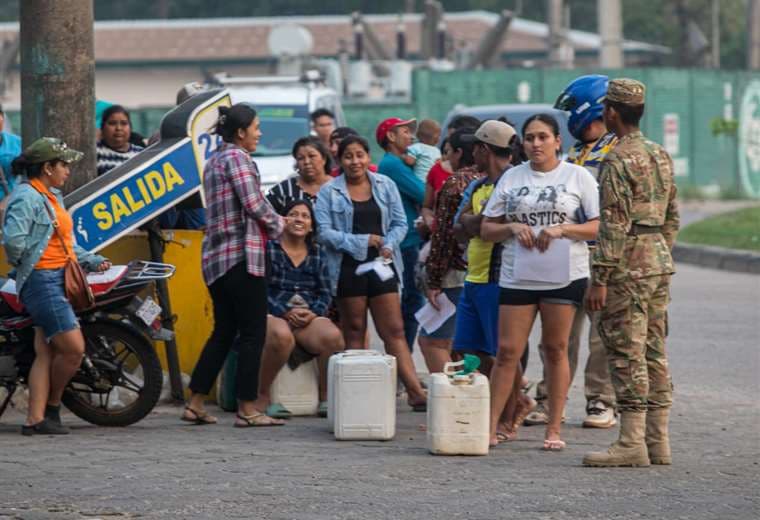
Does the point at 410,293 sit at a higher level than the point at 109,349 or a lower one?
higher

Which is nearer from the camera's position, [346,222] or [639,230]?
[639,230]

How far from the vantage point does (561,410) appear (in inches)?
360

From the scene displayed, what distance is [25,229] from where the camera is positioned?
9344mm

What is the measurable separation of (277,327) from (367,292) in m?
0.58

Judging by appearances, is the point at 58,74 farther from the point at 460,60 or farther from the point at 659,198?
the point at 460,60

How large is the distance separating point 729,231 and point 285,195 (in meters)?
14.4

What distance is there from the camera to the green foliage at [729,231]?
22.8 metres

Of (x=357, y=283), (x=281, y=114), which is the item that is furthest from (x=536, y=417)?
(x=281, y=114)

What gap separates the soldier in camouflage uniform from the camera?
8344 millimetres

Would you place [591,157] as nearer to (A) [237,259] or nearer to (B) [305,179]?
(A) [237,259]

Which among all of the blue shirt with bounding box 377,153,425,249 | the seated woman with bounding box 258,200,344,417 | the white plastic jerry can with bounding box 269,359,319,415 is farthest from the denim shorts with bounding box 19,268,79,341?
the blue shirt with bounding box 377,153,425,249

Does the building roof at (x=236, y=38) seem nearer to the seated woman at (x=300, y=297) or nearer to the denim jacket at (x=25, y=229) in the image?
the seated woman at (x=300, y=297)

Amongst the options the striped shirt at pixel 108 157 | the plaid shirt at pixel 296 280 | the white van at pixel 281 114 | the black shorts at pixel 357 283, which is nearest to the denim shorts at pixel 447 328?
the black shorts at pixel 357 283

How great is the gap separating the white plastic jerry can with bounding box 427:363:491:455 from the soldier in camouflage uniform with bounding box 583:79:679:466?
0.62 meters
